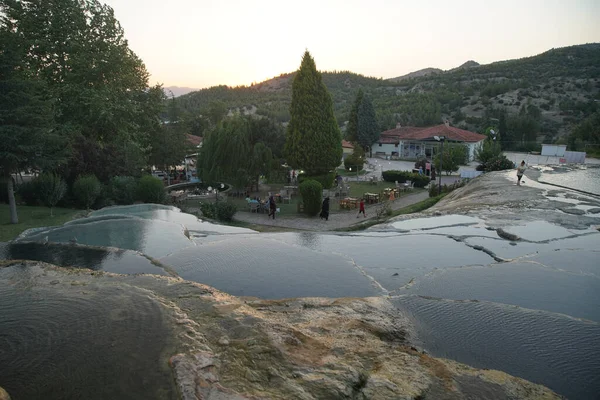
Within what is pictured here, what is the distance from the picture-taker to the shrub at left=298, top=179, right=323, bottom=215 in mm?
19109

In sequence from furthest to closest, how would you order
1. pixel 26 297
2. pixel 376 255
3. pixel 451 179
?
pixel 451 179 < pixel 376 255 < pixel 26 297

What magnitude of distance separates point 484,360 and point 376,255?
440cm

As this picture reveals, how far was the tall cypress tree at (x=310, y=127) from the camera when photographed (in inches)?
1144

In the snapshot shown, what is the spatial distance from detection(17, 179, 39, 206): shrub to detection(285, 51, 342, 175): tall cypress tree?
1626cm

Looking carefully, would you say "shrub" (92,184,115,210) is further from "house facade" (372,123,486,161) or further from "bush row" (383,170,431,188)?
"house facade" (372,123,486,161)

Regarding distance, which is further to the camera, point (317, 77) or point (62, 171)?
point (317, 77)

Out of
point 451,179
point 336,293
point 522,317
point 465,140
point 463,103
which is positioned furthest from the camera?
point 463,103

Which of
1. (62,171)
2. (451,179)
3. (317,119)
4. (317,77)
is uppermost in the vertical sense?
(317,77)

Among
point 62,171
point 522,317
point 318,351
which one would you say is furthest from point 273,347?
point 62,171

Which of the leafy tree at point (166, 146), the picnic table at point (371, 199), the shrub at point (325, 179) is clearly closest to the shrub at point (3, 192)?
the leafy tree at point (166, 146)

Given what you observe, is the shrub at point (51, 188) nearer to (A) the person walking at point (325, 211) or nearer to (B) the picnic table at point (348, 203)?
(A) the person walking at point (325, 211)

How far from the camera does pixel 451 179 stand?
102ft

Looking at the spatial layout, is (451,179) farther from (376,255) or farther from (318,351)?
(318,351)

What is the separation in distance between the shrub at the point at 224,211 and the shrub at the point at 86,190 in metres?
5.15
